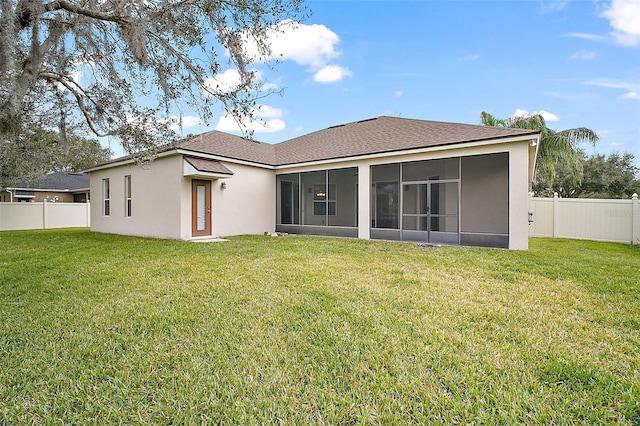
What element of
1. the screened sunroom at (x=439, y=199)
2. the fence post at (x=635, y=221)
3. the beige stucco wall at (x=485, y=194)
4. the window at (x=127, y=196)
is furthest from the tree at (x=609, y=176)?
the window at (x=127, y=196)

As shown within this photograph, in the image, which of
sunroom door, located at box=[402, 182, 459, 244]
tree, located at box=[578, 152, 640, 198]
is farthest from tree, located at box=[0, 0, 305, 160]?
tree, located at box=[578, 152, 640, 198]

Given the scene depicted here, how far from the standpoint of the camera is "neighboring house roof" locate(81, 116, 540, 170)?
10.8 meters

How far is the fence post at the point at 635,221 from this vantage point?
1130 centimetres

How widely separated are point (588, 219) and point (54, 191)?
117 feet

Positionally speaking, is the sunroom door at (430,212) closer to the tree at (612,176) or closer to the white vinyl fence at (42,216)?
the tree at (612,176)

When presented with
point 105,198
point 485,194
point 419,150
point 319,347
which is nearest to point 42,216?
point 105,198

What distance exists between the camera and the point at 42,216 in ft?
65.7

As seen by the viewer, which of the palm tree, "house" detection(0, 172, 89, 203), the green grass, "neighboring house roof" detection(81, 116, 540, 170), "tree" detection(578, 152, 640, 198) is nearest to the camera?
the green grass

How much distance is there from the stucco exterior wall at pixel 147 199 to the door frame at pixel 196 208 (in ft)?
1.90

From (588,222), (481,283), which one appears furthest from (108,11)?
(588,222)

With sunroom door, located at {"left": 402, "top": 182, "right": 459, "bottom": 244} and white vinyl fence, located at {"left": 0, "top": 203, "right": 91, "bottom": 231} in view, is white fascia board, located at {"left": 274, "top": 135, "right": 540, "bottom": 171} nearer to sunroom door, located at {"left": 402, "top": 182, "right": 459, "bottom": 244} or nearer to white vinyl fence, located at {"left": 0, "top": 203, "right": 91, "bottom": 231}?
sunroom door, located at {"left": 402, "top": 182, "right": 459, "bottom": 244}

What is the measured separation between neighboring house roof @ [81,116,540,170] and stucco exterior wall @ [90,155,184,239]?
2.42ft

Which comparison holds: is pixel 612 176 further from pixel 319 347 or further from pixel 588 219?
pixel 319 347

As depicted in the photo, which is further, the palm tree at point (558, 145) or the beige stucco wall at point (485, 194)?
the palm tree at point (558, 145)
